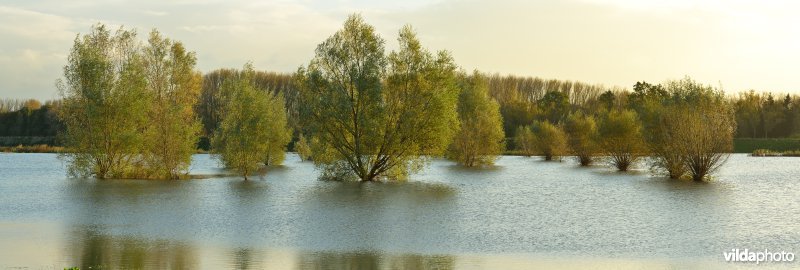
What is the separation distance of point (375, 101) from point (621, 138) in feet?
100.0

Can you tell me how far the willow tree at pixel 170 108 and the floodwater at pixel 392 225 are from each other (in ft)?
23.9

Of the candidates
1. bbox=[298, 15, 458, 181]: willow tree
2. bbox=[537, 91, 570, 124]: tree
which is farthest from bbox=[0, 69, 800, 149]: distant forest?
bbox=[298, 15, 458, 181]: willow tree

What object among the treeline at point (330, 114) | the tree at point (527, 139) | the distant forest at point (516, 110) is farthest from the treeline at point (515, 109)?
the treeline at point (330, 114)

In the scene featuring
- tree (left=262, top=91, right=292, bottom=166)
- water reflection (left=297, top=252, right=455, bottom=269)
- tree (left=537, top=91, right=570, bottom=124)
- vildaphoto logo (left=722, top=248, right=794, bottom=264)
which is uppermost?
tree (left=537, top=91, right=570, bottom=124)

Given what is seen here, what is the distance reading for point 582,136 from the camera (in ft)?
293

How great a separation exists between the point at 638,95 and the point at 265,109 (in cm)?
7761

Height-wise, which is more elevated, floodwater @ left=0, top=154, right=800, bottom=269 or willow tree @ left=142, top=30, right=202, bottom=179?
willow tree @ left=142, top=30, right=202, bottom=179

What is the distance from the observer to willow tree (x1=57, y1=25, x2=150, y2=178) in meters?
60.9

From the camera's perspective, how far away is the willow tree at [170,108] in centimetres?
6088

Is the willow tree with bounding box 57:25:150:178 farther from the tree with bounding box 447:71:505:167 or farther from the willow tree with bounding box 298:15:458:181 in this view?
the tree with bounding box 447:71:505:167

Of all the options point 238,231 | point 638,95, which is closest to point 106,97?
point 238,231

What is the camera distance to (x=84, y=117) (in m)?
62.1

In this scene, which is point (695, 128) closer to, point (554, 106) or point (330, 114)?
point (330, 114)

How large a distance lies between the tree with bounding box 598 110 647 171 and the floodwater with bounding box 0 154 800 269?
20.4 metres
